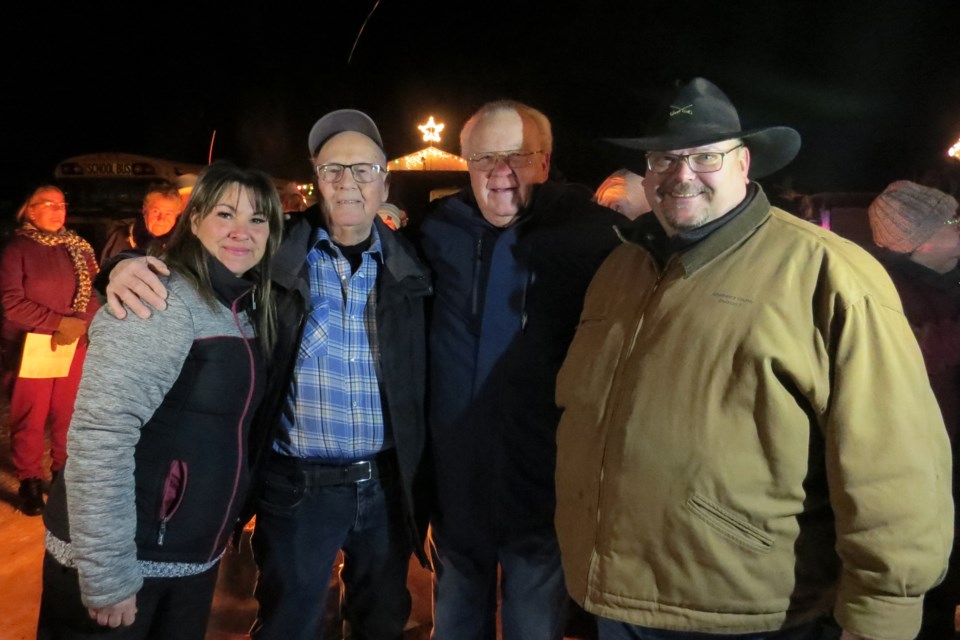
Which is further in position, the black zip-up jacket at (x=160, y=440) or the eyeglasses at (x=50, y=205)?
the eyeglasses at (x=50, y=205)

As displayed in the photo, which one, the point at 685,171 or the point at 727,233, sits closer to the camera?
the point at 727,233

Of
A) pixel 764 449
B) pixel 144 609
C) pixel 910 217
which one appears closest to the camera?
pixel 764 449

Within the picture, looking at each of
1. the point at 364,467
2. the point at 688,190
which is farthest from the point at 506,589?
the point at 688,190

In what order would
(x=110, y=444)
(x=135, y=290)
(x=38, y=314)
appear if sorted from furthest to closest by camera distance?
(x=38, y=314)
(x=135, y=290)
(x=110, y=444)

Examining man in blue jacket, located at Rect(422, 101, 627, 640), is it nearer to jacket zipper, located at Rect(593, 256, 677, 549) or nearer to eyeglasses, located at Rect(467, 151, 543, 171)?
eyeglasses, located at Rect(467, 151, 543, 171)

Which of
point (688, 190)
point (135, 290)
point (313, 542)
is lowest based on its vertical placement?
point (313, 542)

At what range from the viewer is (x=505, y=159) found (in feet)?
8.29

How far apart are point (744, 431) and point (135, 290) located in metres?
1.87

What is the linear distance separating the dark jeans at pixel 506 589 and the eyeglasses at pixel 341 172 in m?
1.57

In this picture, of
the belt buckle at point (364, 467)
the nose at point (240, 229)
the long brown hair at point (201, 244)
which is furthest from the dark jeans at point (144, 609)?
the nose at point (240, 229)

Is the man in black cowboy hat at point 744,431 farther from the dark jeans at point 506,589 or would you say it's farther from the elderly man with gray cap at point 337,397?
the elderly man with gray cap at point 337,397

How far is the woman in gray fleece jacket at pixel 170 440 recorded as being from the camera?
6.11 feet

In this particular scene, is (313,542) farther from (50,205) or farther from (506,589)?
(50,205)

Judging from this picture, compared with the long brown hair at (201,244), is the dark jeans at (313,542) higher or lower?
lower
